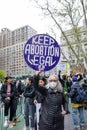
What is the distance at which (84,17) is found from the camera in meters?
21.2

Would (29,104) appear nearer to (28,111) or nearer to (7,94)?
(28,111)

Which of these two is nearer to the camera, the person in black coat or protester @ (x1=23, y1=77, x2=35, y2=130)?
the person in black coat

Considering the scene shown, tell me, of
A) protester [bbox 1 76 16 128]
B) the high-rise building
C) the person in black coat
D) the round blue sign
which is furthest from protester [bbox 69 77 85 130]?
the high-rise building

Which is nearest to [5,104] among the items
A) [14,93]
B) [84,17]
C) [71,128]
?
[14,93]

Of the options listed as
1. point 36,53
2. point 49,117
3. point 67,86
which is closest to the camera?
point 49,117

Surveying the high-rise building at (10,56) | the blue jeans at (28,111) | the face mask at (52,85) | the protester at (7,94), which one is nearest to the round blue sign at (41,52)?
the face mask at (52,85)

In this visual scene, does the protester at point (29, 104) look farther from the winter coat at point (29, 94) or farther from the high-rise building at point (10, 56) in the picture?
the high-rise building at point (10, 56)

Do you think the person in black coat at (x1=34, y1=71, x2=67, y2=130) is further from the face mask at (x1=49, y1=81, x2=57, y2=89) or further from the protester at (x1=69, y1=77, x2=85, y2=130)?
the protester at (x1=69, y1=77, x2=85, y2=130)

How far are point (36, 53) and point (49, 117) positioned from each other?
1250 mm

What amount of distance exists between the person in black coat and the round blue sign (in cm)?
42

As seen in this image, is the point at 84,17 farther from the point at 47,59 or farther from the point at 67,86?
the point at 47,59

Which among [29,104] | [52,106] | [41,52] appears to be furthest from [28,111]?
[52,106]

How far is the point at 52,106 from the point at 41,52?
1110 mm

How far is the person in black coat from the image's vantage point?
507cm
